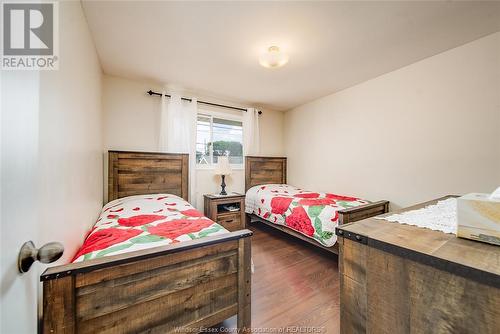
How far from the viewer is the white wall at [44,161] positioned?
41cm

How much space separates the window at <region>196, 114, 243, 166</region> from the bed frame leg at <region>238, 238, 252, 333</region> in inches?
85.4

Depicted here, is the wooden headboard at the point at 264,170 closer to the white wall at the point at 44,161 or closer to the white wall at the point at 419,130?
the white wall at the point at 419,130

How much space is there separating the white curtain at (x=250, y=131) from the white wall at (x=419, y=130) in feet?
3.86

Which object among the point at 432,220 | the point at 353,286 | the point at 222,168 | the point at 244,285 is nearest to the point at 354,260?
the point at 353,286

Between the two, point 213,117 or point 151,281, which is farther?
point 213,117

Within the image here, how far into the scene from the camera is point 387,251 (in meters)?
0.70

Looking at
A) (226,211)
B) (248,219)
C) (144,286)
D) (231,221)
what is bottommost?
(248,219)

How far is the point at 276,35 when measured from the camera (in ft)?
5.70

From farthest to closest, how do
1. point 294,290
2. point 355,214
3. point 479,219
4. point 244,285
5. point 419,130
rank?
1. point 419,130
2. point 355,214
3. point 294,290
4. point 244,285
5. point 479,219

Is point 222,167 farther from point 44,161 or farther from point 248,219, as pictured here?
point 44,161

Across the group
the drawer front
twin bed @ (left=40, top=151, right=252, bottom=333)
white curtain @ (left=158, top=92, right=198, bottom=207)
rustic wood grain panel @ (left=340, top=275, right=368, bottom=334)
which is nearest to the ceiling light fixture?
white curtain @ (left=158, top=92, right=198, bottom=207)

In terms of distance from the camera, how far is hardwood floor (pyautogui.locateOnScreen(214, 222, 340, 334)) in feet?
4.31

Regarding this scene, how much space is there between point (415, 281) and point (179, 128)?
2870mm

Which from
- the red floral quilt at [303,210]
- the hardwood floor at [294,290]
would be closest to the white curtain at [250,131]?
the red floral quilt at [303,210]
